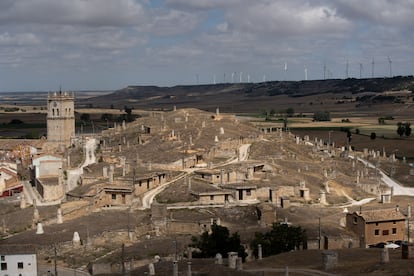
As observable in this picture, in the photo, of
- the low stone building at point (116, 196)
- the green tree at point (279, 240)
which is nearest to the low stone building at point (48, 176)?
the low stone building at point (116, 196)

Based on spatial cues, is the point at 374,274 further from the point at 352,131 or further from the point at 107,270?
the point at 352,131

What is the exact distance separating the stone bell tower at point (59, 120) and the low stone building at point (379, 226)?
55095 millimetres

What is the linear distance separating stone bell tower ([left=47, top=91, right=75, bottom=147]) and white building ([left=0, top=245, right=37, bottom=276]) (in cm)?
5590

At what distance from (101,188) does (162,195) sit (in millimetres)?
5012

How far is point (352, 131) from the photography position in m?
130

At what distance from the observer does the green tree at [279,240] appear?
40.6 metres

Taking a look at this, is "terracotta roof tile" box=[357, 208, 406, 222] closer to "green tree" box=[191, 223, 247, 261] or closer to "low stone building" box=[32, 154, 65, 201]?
"green tree" box=[191, 223, 247, 261]

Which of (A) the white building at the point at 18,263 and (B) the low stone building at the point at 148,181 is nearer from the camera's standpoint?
(A) the white building at the point at 18,263

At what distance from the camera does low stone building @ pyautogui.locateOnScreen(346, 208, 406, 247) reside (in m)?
46.6

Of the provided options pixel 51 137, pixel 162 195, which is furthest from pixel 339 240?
pixel 51 137

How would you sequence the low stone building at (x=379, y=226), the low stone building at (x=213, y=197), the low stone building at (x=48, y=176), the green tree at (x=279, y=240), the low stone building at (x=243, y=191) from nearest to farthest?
the green tree at (x=279, y=240), the low stone building at (x=379, y=226), the low stone building at (x=213, y=197), the low stone building at (x=243, y=191), the low stone building at (x=48, y=176)

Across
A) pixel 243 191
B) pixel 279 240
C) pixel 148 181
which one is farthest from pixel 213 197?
pixel 279 240

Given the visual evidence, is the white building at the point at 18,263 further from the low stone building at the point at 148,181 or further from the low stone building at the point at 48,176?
the low stone building at the point at 48,176

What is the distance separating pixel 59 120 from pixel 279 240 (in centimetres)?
6013
